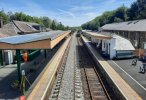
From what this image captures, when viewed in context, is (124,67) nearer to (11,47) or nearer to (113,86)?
(113,86)

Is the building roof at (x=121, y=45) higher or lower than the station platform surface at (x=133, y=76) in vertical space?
higher

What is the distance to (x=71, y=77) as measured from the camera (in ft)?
68.7

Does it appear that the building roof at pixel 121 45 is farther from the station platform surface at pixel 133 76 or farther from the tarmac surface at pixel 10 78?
the tarmac surface at pixel 10 78

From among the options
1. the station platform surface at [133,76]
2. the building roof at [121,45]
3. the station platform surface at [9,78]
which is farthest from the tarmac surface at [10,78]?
the building roof at [121,45]

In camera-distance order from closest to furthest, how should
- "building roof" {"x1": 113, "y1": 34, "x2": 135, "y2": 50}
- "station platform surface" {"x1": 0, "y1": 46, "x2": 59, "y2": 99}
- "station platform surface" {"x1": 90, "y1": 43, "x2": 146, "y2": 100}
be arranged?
1. "station platform surface" {"x1": 90, "y1": 43, "x2": 146, "y2": 100}
2. "station platform surface" {"x1": 0, "y1": 46, "x2": 59, "y2": 99}
3. "building roof" {"x1": 113, "y1": 34, "x2": 135, "y2": 50}

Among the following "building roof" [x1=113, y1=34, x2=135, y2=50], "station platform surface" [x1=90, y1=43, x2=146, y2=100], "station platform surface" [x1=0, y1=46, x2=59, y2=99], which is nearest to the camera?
"station platform surface" [x1=90, y1=43, x2=146, y2=100]

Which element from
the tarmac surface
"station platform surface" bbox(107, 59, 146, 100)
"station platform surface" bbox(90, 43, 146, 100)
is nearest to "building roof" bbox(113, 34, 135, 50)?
"station platform surface" bbox(90, 43, 146, 100)

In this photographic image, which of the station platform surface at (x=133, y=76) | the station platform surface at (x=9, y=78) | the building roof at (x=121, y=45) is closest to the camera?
the station platform surface at (x=133, y=76)

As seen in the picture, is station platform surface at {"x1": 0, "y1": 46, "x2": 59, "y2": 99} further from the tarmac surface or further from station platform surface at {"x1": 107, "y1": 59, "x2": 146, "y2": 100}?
station platform surface at {"x1": 107, "y1": 59, "x2": 146, "y2": 100}

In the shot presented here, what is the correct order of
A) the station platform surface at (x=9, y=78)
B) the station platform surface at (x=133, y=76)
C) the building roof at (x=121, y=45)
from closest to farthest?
the station platform surface at (x=133, y=76), the station platform surface at (x=9, y=78), the building roof at (x=121, y=45)

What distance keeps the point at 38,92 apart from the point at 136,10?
301ft

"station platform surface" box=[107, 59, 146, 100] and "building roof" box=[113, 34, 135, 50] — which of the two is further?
"building roof" box=[113, 34, 135, 50]

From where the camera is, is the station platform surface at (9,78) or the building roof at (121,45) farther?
the building roof at (121,45)

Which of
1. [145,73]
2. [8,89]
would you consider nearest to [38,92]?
[8,89]
